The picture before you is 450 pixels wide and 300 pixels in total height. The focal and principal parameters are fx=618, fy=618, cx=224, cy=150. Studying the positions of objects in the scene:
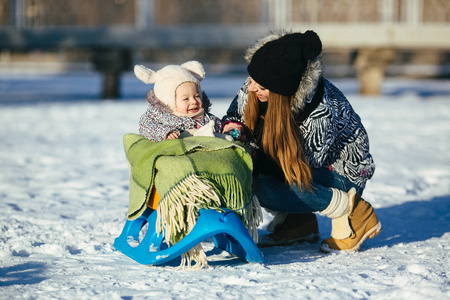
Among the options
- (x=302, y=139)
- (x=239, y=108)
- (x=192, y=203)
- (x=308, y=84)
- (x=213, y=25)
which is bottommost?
(x=192, y=203)

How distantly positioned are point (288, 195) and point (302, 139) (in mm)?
265

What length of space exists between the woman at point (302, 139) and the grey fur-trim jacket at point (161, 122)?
15 centimetres

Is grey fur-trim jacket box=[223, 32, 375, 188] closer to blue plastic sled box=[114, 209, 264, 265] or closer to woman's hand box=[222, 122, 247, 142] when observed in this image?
woman's hand box=[222, 122, 247, 142]

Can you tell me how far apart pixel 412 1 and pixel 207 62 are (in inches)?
591

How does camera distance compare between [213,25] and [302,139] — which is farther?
[213,25]

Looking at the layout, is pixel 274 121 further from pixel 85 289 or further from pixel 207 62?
pixel 207 62

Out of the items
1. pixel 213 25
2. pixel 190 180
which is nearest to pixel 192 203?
pixel 190 180

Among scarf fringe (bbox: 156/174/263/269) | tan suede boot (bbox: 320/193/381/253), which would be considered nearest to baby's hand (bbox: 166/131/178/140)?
scarf fringe (bbox: 156/174/263/269)

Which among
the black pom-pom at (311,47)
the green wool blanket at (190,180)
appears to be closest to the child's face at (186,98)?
the green wool blanket at (190,180)

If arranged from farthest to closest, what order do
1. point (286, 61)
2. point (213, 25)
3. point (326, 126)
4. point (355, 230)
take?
1. point (213, 25)
2. point (355, 230)
3. point (326, 126)
4. point (286, 61)

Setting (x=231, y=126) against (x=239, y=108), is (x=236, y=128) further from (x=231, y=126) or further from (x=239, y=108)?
(x=239, y=108)

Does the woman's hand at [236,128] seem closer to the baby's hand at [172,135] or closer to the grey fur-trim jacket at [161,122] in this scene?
the grey fur-trim jacket at [161,122]

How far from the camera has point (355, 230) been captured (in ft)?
9.66

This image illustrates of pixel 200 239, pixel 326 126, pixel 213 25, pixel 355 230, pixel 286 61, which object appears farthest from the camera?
pixel 213 25
